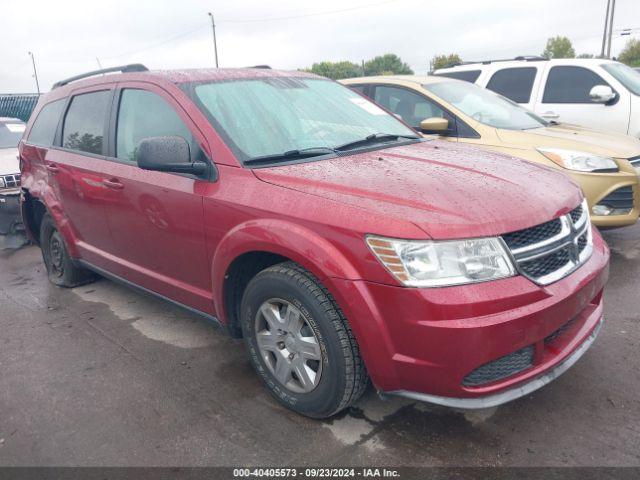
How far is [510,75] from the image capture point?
735 cm

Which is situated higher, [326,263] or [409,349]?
[326,263]

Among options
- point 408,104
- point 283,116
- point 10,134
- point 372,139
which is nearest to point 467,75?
point 408,104

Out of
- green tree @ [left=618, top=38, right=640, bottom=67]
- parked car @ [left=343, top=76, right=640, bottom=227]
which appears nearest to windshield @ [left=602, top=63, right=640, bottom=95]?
parked car @ [left=343, top=76, right=640, bottom=227]

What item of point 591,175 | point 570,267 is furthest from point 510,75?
point 570,267

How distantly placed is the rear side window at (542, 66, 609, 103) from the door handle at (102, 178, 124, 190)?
600 centimetres

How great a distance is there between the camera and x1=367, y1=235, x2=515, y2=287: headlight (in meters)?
2.05

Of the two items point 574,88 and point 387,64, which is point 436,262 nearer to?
point 574,88

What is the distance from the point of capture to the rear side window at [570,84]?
6.92 m

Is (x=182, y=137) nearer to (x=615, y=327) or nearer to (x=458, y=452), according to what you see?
(x=458, y=452)

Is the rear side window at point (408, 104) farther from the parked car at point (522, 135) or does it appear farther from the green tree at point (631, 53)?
the green tree at point (631, 53)

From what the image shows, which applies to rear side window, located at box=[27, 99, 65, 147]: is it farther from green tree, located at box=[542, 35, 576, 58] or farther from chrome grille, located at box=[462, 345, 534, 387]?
green tree, located at box=[542, 35, 576, 58]

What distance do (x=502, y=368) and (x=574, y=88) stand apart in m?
6.08

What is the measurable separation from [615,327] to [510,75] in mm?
4934

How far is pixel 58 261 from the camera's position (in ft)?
15.6
